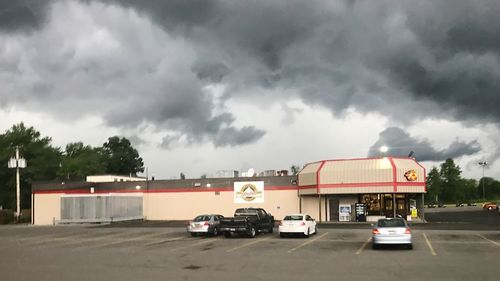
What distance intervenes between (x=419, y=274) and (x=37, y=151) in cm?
8452

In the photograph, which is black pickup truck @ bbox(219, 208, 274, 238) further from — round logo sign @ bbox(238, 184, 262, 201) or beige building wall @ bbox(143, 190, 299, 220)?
round logo sign @ bbox(238, 184, 262, 201)

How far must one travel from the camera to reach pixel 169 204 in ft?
187

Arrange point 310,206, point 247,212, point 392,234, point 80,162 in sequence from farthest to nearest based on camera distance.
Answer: point 80,162
point 310,206
point 247,212
point 392,234

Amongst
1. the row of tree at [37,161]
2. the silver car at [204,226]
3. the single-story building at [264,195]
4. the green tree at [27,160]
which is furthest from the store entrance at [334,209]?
the green tree at [27,160]

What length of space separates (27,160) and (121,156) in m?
51.5

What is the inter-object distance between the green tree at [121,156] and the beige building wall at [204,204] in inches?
3230

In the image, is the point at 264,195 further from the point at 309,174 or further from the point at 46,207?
the point at 46,207

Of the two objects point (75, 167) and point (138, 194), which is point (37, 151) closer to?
point (75, 167)

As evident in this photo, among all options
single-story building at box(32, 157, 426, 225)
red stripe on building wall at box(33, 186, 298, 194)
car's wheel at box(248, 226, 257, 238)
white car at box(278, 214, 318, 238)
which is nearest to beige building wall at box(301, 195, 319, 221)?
single-story building at box(32, 157, 426, 225)

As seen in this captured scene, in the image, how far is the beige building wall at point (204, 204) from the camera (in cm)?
5262

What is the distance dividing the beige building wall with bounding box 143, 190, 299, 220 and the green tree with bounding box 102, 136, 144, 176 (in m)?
82.0

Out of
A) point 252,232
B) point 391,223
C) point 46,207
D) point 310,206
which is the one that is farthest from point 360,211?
point 46,207

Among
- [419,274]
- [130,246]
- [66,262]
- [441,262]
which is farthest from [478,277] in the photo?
[130,246]

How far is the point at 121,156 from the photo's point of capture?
5487 inches
